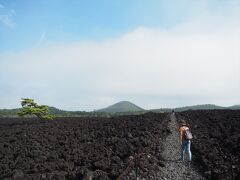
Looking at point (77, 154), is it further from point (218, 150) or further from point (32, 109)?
point (32, 109)

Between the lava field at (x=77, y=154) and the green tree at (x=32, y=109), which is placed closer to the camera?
the lava field at (x=77, y=154)

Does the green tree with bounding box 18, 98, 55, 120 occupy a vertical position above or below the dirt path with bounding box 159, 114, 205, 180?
above

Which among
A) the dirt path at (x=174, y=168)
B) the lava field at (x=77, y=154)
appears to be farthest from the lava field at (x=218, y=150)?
the lava field at (x=77, y=154)

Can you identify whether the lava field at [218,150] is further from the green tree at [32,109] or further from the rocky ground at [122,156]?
the green tree at [32,109]

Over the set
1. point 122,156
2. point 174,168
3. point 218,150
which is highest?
point 218,150

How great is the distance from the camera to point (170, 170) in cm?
1989

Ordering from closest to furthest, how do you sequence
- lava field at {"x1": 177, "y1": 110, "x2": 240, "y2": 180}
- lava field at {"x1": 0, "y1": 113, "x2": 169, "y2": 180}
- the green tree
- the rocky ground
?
lava field at {"x1": 177, "y1": 110, "x2": 240, "y2": 180} → the rocky ground → lava field at {"x1": 0, "y1": 113, "x2": 169, "y2": 180} → the green tree

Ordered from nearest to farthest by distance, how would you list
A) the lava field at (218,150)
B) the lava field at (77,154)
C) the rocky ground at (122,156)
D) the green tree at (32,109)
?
the lava field at (218,150), the rocky ground at (122,156), the lava field at (77,154), the green tree at (32,109)

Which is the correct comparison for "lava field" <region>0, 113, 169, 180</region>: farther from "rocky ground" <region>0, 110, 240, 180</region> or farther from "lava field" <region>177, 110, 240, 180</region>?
"lava field" <region>177, 110, 240, 180</region>

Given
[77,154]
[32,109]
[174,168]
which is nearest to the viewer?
[174,168]

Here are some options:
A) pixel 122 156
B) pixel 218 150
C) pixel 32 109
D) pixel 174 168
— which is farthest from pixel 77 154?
pixel 32 109

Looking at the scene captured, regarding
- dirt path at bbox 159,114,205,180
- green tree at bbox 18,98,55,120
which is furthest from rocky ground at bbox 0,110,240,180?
green tree at bbox 18,98,55,120

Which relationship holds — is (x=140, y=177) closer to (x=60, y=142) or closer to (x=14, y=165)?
(x=14, y=165)

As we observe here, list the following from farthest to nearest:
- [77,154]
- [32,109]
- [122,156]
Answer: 1. [32,109]
2. [77,154]
3. [122,156]
